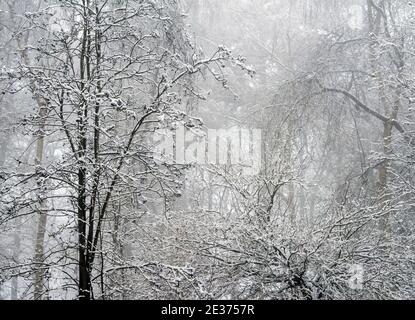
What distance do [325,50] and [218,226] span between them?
5.60m

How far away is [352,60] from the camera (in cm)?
1009

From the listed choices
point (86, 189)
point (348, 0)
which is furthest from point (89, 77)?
point (348, 0)

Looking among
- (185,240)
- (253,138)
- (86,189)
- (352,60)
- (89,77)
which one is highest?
(352,60)

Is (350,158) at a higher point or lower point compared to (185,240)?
higher

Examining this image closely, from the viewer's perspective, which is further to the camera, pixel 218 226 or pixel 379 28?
pixel 379 28
